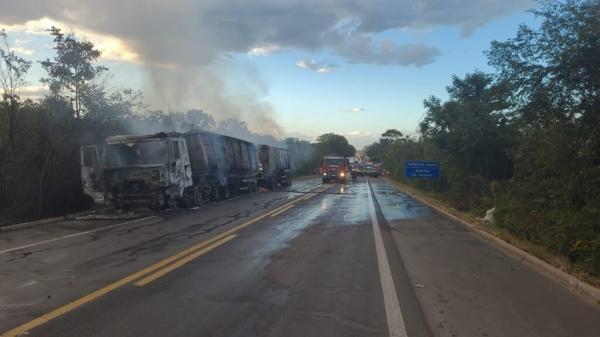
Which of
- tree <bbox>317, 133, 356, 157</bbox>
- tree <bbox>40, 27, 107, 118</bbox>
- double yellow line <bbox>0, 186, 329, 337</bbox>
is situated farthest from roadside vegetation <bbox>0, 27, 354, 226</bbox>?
tree <bbox>317, 133, 356, 157</bbox>

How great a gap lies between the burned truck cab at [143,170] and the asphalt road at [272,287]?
5488 millimetres

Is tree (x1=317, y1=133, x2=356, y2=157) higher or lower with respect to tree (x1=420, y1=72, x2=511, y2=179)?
higher

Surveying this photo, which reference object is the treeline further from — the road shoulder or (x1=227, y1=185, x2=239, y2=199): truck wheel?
(x1=227, y1=185, x2=239, y2=199): truck wheel

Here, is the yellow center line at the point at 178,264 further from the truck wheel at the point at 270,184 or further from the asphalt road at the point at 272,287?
the truck wheel at the point at 270,184

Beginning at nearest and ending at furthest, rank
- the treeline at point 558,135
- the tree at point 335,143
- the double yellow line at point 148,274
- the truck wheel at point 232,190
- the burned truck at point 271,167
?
the double yellow line at point 148,274 < the treeline at point 558,135 < the truck wheel at point 232,190 < the burned truck at point 271,167 < the tree at point 335,143

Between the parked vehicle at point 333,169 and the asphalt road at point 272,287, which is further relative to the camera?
the parked vehicle at point 333,169

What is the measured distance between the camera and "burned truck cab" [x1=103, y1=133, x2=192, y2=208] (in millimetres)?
19078

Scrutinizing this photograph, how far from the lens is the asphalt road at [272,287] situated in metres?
5.71

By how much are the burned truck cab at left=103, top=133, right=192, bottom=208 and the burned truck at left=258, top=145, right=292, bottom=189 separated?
55.3 ft

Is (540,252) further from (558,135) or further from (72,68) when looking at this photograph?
(72,68)

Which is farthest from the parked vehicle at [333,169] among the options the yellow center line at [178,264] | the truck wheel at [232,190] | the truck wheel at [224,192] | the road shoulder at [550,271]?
the yellow center line at [178,264]

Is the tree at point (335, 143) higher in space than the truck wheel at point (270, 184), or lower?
higher

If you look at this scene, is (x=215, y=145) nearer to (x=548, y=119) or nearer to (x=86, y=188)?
(x=86, y=188)

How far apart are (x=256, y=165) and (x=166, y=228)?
64.2 feet
